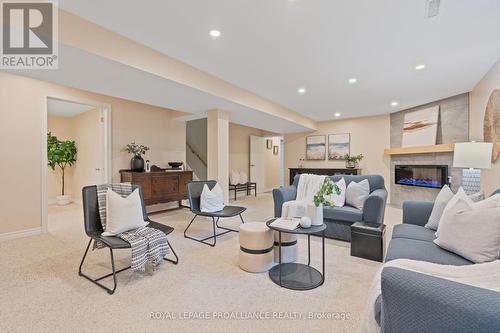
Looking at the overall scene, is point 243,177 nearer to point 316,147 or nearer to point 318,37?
point 316,147

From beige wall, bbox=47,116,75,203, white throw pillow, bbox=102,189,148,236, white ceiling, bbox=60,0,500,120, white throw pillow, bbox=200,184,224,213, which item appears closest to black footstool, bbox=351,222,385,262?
white throw pillow, bbox=200,184,224,213

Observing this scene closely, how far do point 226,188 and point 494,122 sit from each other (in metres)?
4.19

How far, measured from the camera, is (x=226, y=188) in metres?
4.59

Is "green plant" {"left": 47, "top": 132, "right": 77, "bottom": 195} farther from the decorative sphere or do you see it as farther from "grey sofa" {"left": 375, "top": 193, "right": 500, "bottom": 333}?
"grey sofa" {"left": 375, "top": 193, "right": 500, "bottom": 333}

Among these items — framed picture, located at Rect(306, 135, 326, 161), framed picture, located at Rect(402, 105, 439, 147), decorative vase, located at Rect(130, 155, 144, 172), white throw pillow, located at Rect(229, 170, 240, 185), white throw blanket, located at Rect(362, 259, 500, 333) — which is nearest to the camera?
white throw blanket, located at Rect(362, 259, 500, 333)

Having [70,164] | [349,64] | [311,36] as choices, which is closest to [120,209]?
[311,36]

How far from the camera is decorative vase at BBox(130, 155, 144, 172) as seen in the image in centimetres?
461

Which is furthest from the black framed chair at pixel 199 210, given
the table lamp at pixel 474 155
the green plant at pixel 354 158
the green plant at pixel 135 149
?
the green plant at pixel 354 158

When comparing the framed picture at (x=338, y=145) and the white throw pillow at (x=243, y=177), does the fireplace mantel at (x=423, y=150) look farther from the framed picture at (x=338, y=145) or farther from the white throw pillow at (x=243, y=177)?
the white throw pillow at (x=243, y=177)

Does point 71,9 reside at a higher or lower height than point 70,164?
higher

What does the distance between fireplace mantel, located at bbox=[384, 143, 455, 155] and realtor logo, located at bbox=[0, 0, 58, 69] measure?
20.4 feet

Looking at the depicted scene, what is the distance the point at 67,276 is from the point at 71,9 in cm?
249

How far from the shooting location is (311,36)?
97.8 inches

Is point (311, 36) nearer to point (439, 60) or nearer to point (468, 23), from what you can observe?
point (468, 23)
